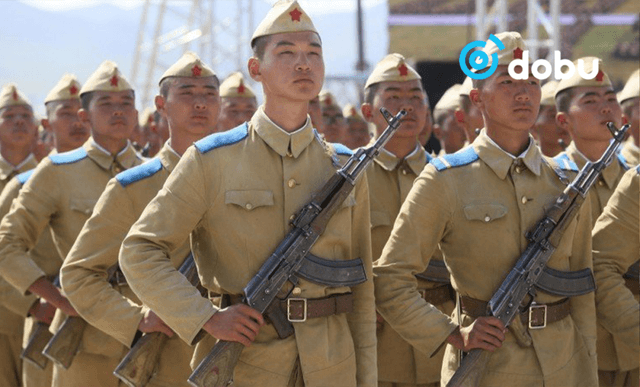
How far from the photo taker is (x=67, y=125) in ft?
30.2

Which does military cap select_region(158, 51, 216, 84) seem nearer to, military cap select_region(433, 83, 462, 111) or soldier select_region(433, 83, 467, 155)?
soldier select_region(433, 83, 467, 155)

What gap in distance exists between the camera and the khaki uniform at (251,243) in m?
5.02

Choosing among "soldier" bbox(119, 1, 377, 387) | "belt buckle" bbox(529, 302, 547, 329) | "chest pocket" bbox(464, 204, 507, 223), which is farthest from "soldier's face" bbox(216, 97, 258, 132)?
"belt buckle" bbox(529, 302, 547, 329)

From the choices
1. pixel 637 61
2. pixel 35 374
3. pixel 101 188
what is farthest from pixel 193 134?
pixel 637 61

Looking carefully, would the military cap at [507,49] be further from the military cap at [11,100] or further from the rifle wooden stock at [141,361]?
the military cap at [11,100]

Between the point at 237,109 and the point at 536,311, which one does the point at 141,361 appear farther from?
the point at 237,109

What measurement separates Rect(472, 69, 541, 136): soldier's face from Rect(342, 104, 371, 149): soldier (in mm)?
5555

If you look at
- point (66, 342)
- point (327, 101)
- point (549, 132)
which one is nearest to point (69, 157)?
point (66, 342)

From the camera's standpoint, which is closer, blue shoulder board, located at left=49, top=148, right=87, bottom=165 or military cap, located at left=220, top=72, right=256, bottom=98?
blue shoulder board, located at left=49, top=148, right=87, bottom=165

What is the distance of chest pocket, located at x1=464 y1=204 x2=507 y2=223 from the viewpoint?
5.64m

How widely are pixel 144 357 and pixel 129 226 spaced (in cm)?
73

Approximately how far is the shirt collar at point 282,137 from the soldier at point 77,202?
2262 mm

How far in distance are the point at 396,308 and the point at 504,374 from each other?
560 mm

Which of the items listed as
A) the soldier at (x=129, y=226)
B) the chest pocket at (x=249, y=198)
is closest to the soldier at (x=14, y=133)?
the soldier at (x=129, y=226)
